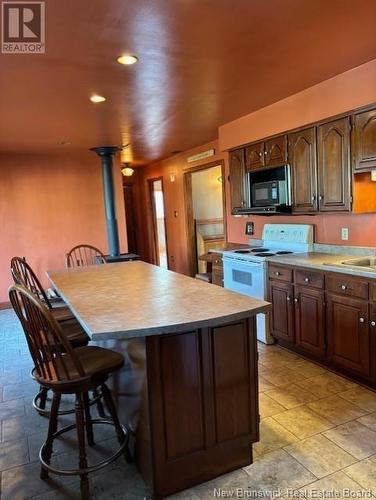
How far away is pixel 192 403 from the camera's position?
1833 mm

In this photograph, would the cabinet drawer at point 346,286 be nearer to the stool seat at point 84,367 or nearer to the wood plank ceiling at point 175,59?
the wood plank ceiling at point 175,59

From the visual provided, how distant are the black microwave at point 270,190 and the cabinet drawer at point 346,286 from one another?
43.3 inches

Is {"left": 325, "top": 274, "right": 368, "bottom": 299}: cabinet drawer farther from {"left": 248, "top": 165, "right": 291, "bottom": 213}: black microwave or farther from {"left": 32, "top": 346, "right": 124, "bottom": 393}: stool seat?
{"left": 32, "top": 346, "right": 124, "bottom": 393}: stool seat

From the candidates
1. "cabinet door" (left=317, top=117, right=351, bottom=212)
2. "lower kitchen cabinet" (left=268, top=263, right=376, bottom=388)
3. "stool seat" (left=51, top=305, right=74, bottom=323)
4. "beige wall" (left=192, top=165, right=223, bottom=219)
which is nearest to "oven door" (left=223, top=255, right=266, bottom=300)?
"lower kitchen cabinet" (left=268, top=263, right=376, bottom=388)

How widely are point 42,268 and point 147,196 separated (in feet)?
10.3

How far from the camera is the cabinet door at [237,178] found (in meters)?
4.51

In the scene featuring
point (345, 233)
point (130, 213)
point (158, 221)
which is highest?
point (130, 213)

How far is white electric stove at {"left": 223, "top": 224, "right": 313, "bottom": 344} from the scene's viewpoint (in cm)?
375

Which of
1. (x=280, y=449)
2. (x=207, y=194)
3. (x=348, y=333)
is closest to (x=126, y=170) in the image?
(x=207, y=194)

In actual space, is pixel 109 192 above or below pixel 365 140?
below

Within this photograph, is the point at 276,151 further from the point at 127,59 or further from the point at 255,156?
the point at 127,59

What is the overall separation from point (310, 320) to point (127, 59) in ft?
8.02

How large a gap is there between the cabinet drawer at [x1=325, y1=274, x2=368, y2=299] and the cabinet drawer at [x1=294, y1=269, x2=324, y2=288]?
0.07m

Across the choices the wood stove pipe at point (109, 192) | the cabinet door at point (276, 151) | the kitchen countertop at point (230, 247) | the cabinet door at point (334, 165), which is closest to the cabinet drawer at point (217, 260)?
the kitchen countertop at point (230, 247)
